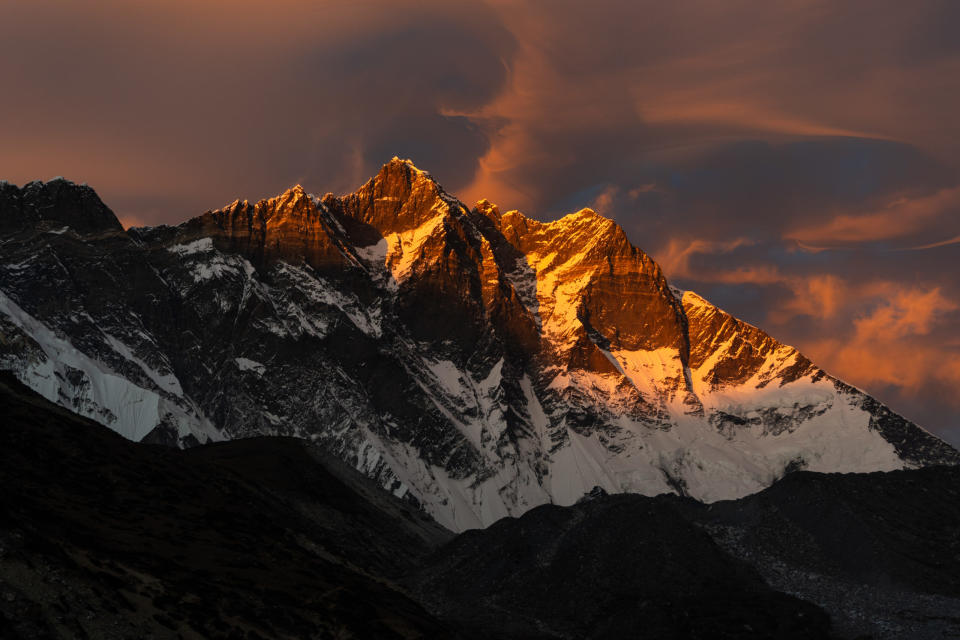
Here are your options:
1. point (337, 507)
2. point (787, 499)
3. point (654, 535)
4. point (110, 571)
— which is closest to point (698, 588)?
point (654, 535)

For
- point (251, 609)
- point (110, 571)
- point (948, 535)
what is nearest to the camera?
point (110, 571)

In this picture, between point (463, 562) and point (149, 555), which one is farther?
point (463, 562)

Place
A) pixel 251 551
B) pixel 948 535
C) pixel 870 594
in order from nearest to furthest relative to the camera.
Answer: pixel 251 551, pixel 870 594, pixel 948 535

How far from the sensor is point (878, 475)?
414 ft

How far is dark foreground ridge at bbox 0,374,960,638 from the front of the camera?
195 ft

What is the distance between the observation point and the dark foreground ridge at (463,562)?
59406 mm

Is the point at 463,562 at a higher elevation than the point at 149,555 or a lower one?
higher

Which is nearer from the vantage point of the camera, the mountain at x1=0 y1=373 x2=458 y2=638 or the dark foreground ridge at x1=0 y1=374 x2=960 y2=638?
the mountain at x1=0 y1=373 x2=458 y2=638

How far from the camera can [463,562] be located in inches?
4825

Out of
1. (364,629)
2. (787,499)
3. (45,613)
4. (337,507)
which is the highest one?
(787,499)

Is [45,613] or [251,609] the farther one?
[251,609]

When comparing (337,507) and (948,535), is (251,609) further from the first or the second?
(337,507)

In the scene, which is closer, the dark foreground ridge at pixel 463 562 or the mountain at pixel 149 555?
the mountain at pixel 149 555

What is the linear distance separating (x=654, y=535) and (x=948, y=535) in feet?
97.8
